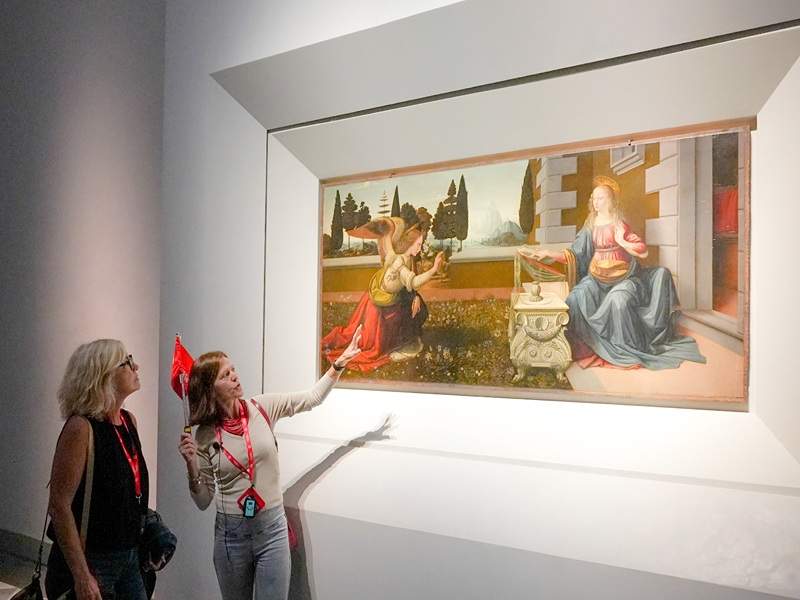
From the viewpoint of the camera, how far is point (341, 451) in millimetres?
2693

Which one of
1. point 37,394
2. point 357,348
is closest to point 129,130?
point 37,394

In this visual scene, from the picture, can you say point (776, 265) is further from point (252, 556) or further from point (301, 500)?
point (252, 556)

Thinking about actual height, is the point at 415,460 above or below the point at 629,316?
below

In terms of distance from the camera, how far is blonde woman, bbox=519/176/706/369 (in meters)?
2.13

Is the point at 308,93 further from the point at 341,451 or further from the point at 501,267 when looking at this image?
the point at 341,451

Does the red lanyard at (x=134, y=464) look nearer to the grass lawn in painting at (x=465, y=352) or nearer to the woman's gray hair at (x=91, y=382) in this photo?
the woman's gray hair at (x=91, y=382)

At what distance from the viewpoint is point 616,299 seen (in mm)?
2213

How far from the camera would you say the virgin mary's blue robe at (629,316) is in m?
2.12

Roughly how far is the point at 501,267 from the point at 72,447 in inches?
70.4

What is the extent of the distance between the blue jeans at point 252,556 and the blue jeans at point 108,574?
324mm

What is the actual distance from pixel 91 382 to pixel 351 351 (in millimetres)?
1033

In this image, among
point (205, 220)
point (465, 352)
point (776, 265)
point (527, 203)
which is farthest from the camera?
point (205, 220)

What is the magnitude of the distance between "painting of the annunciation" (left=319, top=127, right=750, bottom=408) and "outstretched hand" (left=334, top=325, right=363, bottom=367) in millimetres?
35

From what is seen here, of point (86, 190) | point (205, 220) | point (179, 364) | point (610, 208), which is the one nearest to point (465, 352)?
point (610, 208)
